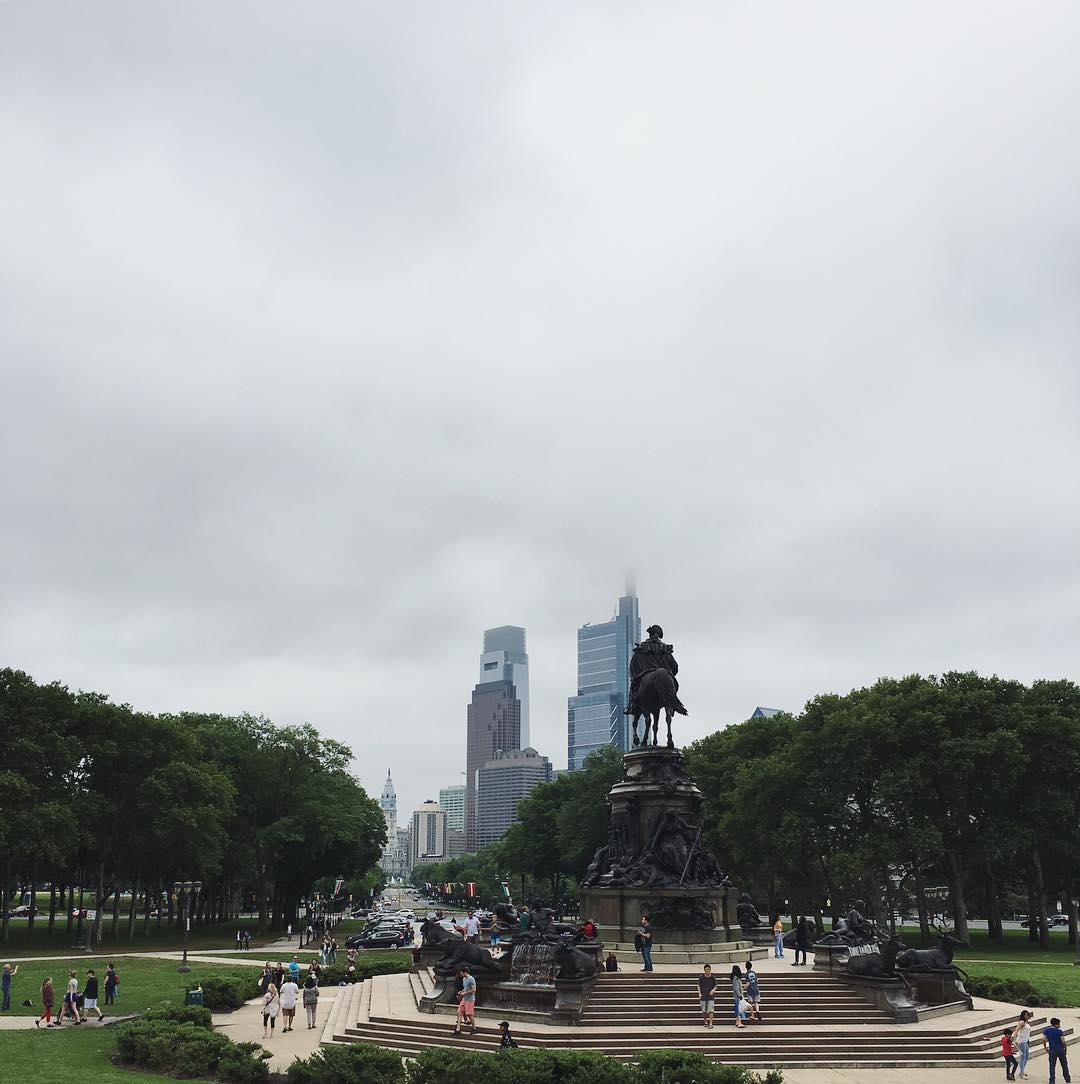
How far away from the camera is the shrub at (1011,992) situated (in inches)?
1210

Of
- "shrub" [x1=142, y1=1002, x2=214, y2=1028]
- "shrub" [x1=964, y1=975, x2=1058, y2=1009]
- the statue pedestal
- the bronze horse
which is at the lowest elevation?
"shrub" [x1=964, y1=975, x2=1058, y2=1009]

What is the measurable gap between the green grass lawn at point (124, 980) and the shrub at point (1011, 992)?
1021 inches

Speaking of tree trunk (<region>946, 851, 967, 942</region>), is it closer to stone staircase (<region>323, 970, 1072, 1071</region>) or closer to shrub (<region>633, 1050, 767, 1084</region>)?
stone staircase (<region>323, 970, 1072, 1071</region>)

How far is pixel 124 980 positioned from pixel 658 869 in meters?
22.6

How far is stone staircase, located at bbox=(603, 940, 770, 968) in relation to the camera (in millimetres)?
30094

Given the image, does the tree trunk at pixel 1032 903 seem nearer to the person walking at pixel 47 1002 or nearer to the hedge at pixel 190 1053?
the hedge at pixel 190 1053

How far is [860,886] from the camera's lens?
85.9m

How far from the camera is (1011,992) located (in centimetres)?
3139

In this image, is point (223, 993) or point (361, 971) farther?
point (361, 971)

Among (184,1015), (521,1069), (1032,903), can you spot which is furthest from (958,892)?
(521,1069)

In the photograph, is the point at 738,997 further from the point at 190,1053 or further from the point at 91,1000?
the point at 91,1000

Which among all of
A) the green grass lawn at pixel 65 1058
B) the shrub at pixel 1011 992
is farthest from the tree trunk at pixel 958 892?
the green grass lawn at pixel 65 1058

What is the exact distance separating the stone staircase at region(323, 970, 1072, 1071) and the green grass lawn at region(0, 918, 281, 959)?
112ft

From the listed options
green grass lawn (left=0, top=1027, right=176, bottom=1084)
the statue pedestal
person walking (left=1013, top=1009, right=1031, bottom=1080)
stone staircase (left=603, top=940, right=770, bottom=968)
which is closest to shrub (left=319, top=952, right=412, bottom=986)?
the statue pedestal
